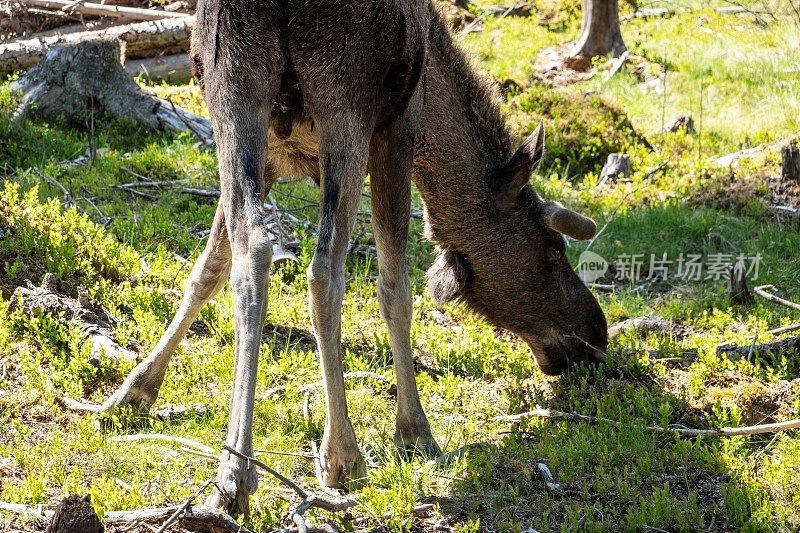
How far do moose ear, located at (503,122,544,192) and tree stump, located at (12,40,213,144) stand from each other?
469 cm

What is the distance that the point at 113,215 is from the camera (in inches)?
316

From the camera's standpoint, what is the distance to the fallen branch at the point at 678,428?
5305mm

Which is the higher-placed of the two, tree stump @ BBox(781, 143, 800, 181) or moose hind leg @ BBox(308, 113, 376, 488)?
moose hind leg @ BBox(308, 113, 376, 488)

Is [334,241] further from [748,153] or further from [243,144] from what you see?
[748,153]

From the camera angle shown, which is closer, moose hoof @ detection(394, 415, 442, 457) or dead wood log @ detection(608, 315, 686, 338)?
moose hoof @ detection(394, 415, 442, 457)

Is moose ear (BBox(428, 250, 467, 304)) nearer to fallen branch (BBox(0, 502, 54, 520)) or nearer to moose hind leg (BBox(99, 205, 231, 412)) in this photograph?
moose hind leg (BBox(99, 205, 231, 412))

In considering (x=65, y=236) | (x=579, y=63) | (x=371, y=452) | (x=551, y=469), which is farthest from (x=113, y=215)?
(x=579, y=63)

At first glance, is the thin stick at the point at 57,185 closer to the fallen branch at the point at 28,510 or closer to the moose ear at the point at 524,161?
the moose ear at the point at 524,161

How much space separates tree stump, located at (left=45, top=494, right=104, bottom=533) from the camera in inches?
136

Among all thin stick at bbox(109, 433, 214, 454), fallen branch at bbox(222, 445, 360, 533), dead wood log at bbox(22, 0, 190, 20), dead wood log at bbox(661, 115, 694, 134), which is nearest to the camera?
fallen branch at bbox(222, 445, 360, 533)

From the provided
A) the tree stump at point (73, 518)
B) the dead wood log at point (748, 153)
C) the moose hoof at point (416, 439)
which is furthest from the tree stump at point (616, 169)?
the tree stump at point (73, 518)

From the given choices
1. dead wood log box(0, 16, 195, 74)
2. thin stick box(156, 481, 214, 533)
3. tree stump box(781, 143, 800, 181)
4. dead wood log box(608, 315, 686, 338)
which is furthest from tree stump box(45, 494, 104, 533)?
dead wood log box(0, 16, 195, 74)

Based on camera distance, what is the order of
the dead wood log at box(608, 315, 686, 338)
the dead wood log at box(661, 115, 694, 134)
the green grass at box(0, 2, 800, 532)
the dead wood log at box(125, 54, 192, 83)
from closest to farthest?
the green grass at box(0, 2, 800, 532) < the dead wood log at box(608, 315, 686, 338) < the dead wood log at box(661, 115, 694, 134) < the dead wood log at box(125, 54, 192, 83)

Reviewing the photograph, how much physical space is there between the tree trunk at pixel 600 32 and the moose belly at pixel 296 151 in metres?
9.82
